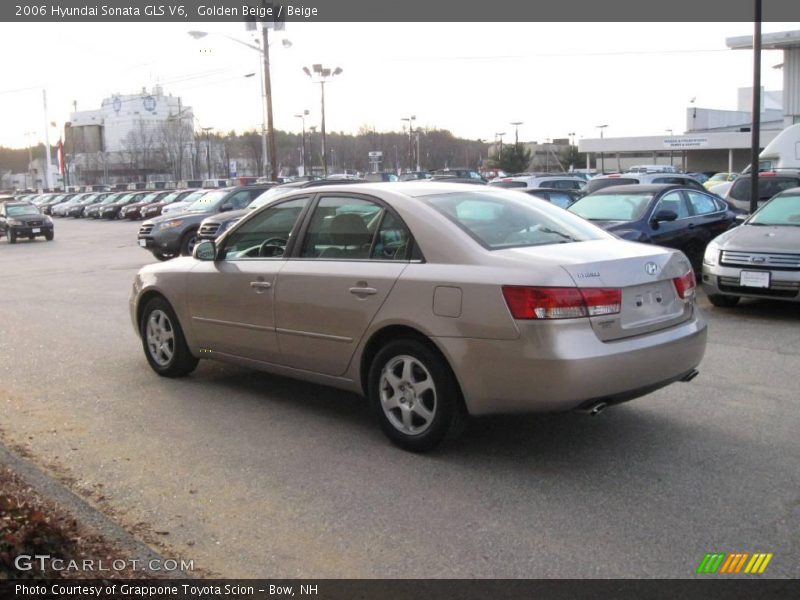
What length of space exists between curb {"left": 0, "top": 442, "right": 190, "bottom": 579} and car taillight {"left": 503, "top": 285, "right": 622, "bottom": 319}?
7.11 feet

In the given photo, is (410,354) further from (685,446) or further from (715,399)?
(715,399)

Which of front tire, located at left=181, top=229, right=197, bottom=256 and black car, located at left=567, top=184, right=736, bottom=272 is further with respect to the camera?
front tire, located at left=181, top=229, right=197, bottom=256

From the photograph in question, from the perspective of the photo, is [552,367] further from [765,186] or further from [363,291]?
[765,186]

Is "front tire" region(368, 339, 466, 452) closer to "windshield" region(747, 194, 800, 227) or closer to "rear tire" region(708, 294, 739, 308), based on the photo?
"rear tire" region(708, 294, 739, 308)

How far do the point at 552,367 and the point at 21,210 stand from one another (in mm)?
31981

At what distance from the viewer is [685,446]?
200 inches

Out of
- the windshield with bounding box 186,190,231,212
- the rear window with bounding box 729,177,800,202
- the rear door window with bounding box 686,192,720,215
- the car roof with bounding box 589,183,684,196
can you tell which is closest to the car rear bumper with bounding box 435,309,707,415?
the car roof with bounding box 589,183,684,196

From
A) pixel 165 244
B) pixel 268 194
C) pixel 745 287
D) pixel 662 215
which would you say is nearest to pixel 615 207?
pixel 662 215

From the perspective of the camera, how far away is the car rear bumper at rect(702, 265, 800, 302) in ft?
29.2

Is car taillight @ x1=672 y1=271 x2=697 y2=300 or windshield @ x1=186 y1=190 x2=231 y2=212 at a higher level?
windshield @ x1=186 y1=190 x2=231 y2=212

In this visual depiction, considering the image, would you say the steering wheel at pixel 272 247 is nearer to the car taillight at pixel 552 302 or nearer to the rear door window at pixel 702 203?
the car taillight at pixel 552 302

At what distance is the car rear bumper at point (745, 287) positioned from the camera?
891cm

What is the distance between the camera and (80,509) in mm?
4164

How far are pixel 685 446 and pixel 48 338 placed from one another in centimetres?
719
